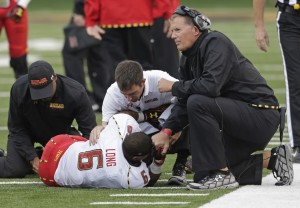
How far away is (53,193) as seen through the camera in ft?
27.7

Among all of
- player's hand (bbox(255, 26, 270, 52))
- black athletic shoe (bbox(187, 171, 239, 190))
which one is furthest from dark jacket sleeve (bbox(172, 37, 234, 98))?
player's hand (bbox(255, 26, 270, 52))

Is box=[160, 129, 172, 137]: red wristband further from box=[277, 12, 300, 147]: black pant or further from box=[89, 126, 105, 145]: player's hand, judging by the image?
box=[277, 12, 300, 147]: black pant

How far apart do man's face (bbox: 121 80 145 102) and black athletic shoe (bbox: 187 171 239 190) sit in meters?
0.76

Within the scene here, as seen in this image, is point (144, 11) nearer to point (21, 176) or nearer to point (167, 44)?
point (167, 44)

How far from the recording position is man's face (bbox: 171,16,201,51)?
8.50 m

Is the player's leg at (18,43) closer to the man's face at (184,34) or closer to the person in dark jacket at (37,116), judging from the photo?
the person in dark jacket at (37,116)

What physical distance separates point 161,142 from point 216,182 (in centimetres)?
50

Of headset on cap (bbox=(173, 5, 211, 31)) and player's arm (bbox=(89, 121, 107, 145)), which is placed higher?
headset on cap (bbox=(173, 5, 211, 31))

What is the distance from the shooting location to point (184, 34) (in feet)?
27.9

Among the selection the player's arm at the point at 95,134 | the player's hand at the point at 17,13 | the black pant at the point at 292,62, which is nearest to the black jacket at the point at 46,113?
the player's arm at the point at 95,134

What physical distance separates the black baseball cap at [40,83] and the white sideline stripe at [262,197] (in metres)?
1.67

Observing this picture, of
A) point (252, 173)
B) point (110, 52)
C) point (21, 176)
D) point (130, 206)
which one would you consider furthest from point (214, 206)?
point (110, 52)

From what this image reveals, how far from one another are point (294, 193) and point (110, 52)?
5.03 meters

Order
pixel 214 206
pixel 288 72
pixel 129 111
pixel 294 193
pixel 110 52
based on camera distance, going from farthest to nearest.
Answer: pixel 110 52
pixel 288 72
pixel 129 111
pixel 294 193
pixel 214 206
